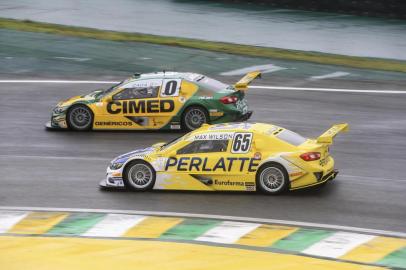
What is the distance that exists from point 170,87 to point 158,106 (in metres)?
0.53

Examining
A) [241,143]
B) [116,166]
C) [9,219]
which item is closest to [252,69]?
[116,166]

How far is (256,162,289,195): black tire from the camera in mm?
16250

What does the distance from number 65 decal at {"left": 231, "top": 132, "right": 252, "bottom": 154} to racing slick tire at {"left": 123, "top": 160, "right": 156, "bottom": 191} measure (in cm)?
161

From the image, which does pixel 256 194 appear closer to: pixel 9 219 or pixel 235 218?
pixel 235 218

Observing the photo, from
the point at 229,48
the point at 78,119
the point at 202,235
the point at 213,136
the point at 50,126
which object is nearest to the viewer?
the point at 202,235

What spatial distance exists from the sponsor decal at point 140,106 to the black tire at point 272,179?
5.83m

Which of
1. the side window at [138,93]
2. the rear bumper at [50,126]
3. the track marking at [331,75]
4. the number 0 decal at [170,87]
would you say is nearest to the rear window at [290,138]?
the number 0 decal at [170,87]

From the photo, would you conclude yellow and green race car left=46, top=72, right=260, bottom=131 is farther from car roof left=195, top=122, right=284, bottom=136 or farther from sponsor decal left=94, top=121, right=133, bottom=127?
car roof left=195, top=122, right=284, bottom=136

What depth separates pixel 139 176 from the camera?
17172mm

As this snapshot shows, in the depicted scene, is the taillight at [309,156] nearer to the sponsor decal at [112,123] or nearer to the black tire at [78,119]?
the sponsor decal at [112,123]

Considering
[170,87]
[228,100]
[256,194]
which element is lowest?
[256,194]

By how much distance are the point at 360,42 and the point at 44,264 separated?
26963 millimetres

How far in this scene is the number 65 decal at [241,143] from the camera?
16500 mm

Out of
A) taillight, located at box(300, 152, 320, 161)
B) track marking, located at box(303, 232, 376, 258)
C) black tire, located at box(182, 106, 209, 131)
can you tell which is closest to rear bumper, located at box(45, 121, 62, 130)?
black tire, located at box(182, 106, 209, 131)
